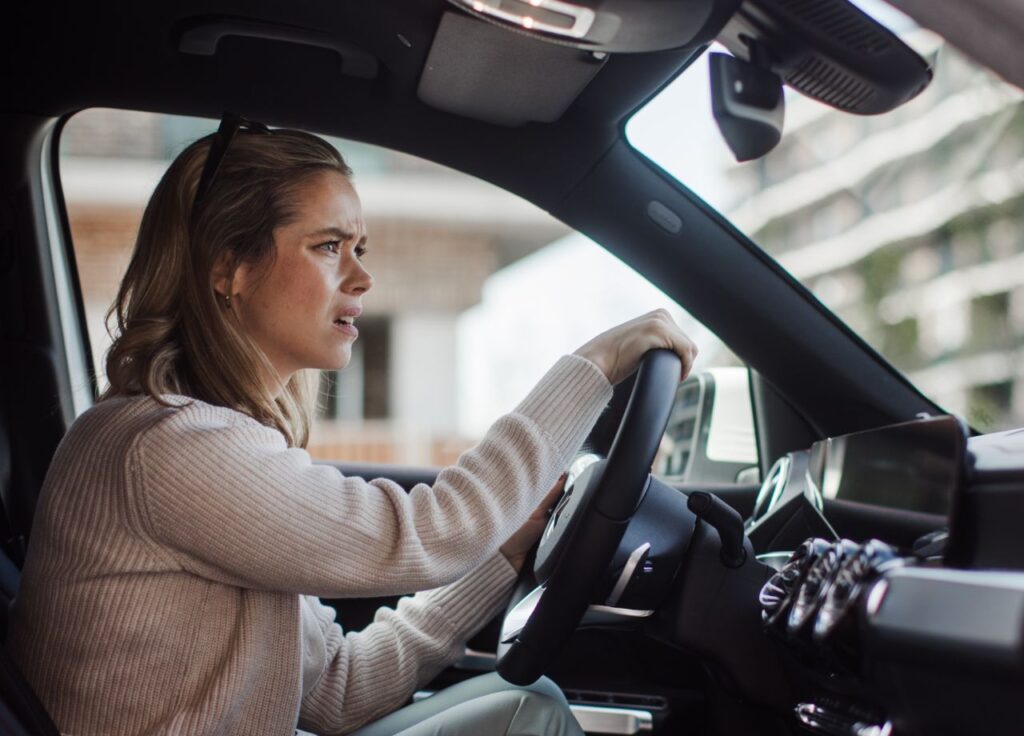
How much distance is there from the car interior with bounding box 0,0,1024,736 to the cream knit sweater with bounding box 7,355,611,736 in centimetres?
8

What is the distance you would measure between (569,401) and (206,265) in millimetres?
536

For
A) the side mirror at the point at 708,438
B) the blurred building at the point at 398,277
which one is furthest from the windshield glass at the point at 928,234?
the side mirror at the point at 708,438

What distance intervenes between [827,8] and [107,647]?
1017 mm

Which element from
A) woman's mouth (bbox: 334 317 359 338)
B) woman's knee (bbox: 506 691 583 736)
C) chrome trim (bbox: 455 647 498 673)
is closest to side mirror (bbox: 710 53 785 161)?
woman's mouth (bbox: 334 317 359 338)

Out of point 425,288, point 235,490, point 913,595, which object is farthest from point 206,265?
point 425,288

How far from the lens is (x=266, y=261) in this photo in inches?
59.1

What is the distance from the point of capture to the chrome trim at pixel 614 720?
5.93ft

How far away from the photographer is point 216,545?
1.21 m

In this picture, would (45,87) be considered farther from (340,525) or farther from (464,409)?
(464,409)

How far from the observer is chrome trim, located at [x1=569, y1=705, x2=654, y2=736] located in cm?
181

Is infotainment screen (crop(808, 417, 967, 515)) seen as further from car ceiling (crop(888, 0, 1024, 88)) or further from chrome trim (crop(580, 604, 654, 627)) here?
car ceiling (crop(888, 0, 1024, 88))

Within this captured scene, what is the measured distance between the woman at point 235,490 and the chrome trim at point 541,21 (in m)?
0.41

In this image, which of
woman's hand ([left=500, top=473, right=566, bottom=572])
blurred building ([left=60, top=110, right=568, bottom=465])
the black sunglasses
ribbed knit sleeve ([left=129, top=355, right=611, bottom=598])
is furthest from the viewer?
blurred building ([left=60, top=110, right=568, bottom=465])

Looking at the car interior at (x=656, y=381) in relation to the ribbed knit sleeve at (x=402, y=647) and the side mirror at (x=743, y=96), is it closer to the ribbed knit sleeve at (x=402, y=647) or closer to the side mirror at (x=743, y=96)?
the side mirror at (x=743, y=96)
